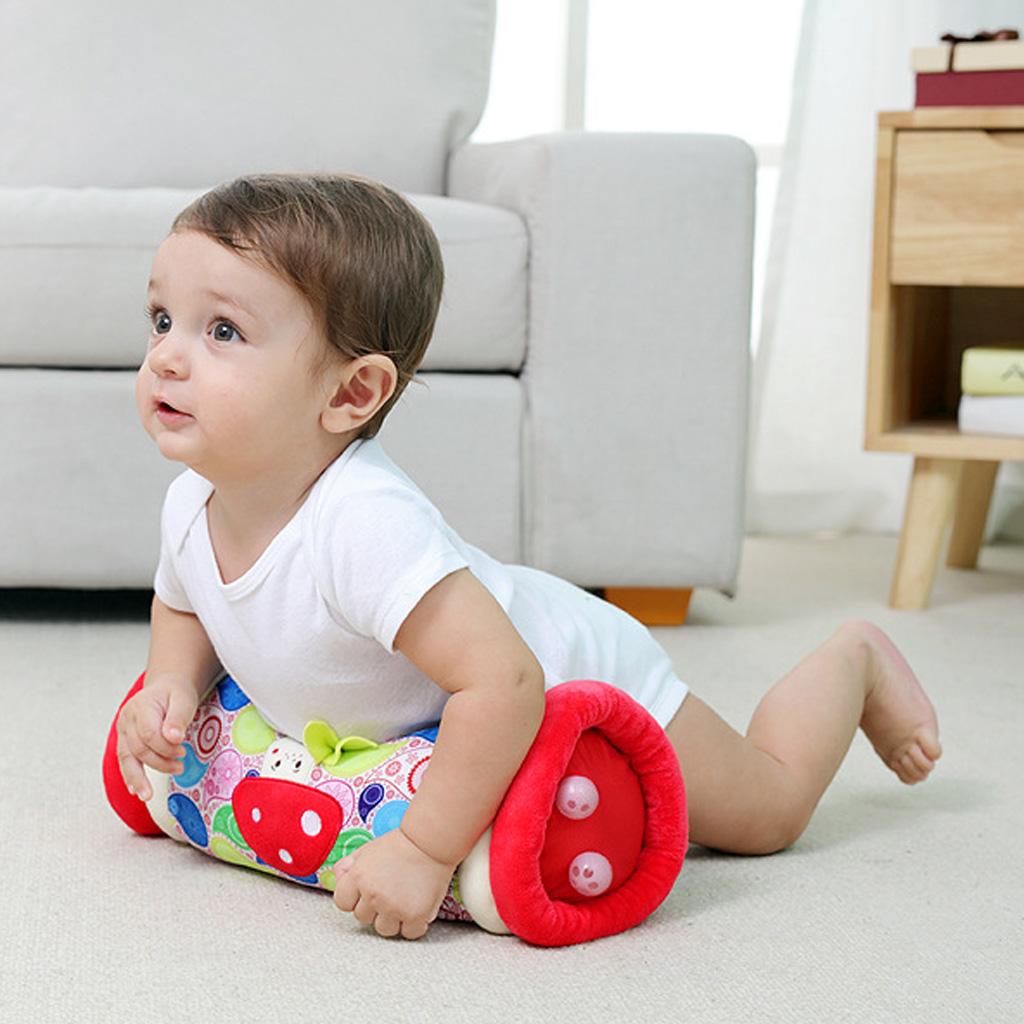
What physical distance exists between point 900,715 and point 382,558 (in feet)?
1.43

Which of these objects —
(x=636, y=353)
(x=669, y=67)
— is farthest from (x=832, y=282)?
(x=636, y=353)

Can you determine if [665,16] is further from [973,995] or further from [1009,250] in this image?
[973,995]

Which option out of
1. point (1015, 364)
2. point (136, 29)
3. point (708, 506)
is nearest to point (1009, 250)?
point (1015, 364)

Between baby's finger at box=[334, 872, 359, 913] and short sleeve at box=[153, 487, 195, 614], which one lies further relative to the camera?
short sleeve at box=[153, 487, 195, 614]

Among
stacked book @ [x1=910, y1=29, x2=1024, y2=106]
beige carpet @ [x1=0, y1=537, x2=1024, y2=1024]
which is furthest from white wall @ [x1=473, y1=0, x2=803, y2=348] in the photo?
beige carpet @ [x1=0, y1=537, x2=1024, y2=1024]

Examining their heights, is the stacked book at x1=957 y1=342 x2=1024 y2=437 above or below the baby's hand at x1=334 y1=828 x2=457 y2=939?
below

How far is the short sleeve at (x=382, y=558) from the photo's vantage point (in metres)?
0.81

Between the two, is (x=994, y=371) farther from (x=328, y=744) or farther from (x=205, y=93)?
(x=328, y=744)

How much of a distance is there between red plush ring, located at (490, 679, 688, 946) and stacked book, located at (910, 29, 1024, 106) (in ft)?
3.98

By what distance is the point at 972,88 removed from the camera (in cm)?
182

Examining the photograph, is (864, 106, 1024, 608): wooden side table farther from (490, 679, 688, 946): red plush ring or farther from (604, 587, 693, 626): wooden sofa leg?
(490, 679, 688, 946): red plush ring

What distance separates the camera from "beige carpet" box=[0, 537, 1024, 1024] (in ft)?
2.43

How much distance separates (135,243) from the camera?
1546 mm

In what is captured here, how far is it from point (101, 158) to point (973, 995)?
1577 millimetres
